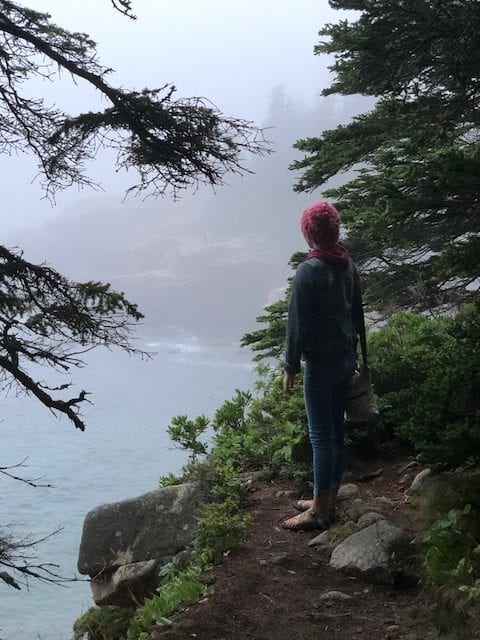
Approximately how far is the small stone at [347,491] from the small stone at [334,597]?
1188 mm

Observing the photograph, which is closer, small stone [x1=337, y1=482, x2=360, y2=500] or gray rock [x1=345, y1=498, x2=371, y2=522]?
gray rock [x1=345, y1=498, x2=371, y2=522]

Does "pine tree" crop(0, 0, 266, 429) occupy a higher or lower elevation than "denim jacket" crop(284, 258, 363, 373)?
higher

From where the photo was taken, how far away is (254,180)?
80.2m

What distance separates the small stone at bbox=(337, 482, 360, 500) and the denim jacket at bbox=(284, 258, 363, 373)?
1364 millimetres

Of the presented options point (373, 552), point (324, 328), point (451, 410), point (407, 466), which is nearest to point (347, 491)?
point (407, 466)

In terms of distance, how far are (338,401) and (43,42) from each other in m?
3.76

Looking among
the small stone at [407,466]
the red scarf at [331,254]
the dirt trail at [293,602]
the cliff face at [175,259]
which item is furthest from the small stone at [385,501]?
the cliff face at [175,259]

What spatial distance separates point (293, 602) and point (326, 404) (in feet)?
3.82

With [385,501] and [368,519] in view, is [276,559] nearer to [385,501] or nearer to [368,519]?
[368,519]

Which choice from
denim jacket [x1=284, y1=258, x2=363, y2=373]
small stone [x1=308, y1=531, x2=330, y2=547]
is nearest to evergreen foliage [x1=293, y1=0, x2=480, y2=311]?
denim jacket [x1=284, y1=258, x2=363, y2=373]

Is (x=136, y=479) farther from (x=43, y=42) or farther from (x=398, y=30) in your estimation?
(x=398, y=30)

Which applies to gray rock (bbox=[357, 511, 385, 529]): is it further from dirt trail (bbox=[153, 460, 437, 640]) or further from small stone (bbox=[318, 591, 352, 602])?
small stone (bbox=[318, 591, 352, 602])

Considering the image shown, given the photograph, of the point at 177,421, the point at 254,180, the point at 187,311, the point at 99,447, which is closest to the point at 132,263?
the point at 187,311

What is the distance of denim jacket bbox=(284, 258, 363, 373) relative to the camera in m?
3.49
